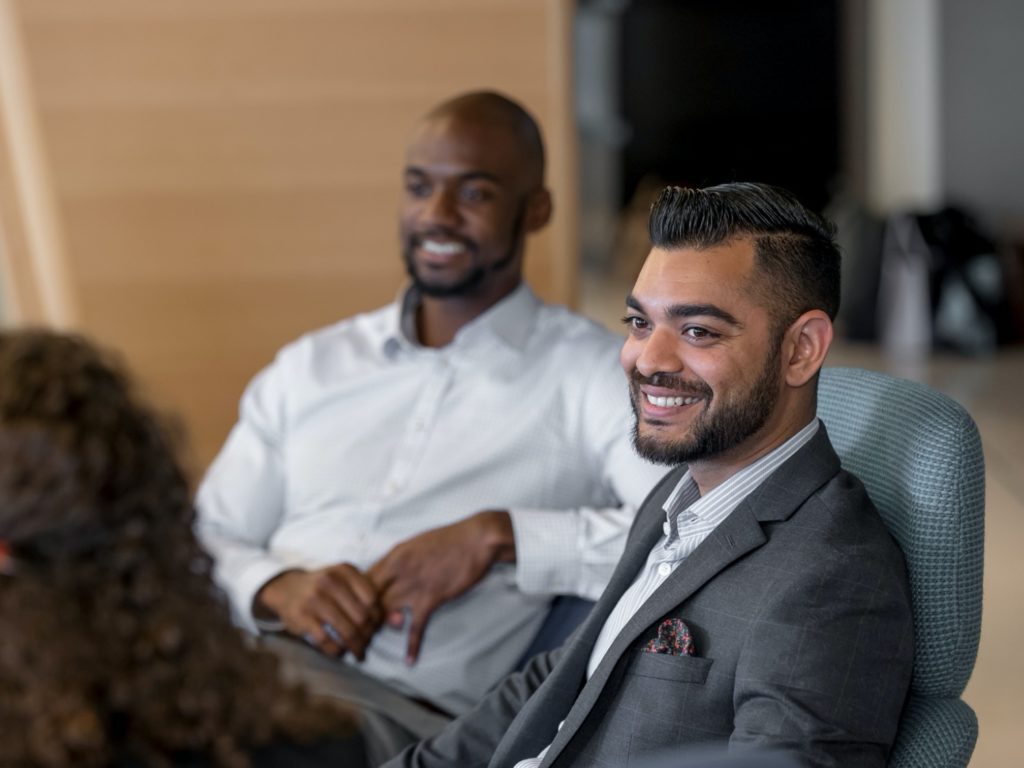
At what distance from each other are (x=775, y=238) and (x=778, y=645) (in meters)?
0.52

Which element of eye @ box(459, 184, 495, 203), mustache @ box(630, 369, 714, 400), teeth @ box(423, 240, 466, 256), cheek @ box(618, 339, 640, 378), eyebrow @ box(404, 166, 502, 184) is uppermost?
eyebrow @ box(404, 166, 502, 184)

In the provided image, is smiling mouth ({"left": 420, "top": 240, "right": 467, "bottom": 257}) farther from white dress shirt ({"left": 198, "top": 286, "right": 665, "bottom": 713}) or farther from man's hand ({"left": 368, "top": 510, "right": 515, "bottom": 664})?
man's hand ({"left": 368, "top": 510, "right": 515, "bottom": 664})

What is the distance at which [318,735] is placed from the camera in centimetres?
116

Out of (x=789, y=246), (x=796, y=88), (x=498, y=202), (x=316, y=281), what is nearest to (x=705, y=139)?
(x=796, y=88)

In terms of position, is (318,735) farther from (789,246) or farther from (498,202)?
(498,202)

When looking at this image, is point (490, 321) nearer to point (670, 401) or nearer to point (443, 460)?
point (443, 460)

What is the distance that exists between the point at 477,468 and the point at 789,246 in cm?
86

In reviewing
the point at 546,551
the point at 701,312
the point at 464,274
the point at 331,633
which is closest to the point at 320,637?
the point at 331,633

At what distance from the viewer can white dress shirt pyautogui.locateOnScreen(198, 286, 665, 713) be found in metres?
2.11

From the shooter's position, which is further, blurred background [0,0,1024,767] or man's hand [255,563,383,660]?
blurred background [0,0,1024,767]

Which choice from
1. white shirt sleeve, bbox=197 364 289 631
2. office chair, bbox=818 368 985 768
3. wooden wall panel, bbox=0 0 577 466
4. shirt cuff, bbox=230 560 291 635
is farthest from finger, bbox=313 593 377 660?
wooden wall panel, bbox=0 0 577 466

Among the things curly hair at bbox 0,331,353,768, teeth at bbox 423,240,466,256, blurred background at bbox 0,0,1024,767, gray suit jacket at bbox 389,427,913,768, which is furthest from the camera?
blurred background at bbox 0,0,1024,767

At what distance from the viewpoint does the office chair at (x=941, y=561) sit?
1.44 meters

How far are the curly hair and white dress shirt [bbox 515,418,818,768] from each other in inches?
21.9
